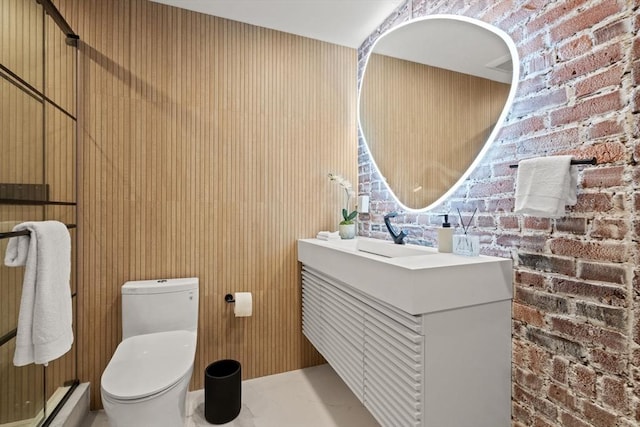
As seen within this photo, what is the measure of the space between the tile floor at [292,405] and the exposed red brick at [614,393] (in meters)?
1.17

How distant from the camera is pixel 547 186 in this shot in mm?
1161

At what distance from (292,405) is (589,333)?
64.4 inches

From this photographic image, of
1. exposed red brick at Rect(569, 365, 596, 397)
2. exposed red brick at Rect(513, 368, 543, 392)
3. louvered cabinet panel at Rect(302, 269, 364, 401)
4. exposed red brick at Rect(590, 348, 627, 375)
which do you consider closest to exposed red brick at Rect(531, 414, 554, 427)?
exposed red brick at Rect(513, 368, 543, 392)

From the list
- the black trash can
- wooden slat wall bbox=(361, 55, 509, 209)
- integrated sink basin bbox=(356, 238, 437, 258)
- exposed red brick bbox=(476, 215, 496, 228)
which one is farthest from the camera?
the black trash can

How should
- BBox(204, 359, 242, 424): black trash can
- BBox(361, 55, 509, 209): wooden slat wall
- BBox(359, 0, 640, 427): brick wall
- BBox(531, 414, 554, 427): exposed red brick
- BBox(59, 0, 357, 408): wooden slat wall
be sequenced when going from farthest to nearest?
1. BBox(59, 0, 357, 408): wooden slat wall
2. BBox(204, 359, 242, 424): black trash can
3. BBox(361, 55, 509, 209): wooden slat wall
4. BBox(531, 414, 554, 427): exposed red brick
5. BBox(359, 0, 640, 427): brick wall

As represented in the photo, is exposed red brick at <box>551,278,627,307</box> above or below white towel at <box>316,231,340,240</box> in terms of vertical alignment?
below

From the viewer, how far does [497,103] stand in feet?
4.89

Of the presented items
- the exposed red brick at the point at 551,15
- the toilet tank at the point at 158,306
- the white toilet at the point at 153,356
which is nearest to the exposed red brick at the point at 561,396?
the exposed red brick at the point at 551,15

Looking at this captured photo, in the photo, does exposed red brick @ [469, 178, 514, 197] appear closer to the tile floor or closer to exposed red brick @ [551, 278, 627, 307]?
exposed red brick @ [551, 278, 627, 307]

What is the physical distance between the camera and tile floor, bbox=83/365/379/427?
1.87 meters

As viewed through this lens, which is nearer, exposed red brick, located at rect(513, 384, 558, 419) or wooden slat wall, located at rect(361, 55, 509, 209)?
exposed red brick, located at rect(513, 384, 558, 419)

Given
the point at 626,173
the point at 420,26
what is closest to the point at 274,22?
the point at 420,26

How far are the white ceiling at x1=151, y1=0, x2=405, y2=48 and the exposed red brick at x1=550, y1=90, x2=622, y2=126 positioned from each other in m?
1.39

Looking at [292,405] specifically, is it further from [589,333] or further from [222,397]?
[589,333]
